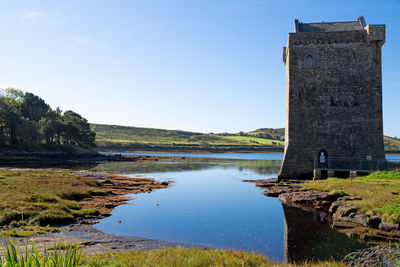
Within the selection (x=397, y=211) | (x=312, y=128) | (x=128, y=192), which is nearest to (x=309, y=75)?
(x=312, y=128)

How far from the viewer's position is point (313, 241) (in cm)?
1319

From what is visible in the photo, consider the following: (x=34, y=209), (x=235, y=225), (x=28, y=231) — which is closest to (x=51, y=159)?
(x=34, y=209)

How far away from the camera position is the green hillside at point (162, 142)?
15638cm

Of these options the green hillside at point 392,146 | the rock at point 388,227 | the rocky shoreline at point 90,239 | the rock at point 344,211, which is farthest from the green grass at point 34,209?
the green hillside at point 392,146

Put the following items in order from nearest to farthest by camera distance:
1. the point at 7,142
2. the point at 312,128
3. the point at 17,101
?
1. the point at 312,128
2. the point at 7,142
3. the point at 17,101

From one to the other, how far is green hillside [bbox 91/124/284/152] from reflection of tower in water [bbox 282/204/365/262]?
141m

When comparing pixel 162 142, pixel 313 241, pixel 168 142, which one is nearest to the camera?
pixel 313 241

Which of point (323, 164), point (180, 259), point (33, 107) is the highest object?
point (33, 107)

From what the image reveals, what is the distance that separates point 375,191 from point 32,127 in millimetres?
77577

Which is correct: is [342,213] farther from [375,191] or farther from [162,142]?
[162,142]

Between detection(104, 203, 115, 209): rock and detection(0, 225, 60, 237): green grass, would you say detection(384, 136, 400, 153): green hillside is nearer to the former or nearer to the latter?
detection(104, 203, 115, 209): rock

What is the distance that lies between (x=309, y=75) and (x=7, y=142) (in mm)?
74665

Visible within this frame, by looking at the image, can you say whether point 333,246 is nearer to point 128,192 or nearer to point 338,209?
point 338,209

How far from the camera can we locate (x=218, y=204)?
2408 centimetres
